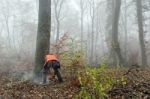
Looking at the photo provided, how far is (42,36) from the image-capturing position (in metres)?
11.6

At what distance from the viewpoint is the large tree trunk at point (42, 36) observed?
11.5m

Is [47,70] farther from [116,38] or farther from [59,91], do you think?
[116,38]

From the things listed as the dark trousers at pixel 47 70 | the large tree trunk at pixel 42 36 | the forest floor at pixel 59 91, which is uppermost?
the large tree trunk at pixel 42 36

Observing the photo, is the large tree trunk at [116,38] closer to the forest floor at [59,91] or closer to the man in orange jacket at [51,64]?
the man in orange jacket at [51,64]

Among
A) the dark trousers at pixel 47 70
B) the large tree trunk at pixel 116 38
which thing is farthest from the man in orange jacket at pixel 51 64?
the large tree trunk at pixel 116 38

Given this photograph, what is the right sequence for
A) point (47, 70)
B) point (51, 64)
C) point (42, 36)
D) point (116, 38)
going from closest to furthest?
A: point (51, 64), point (47, 70), point (42, 36), point (116, 38)

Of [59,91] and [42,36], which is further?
[42,36]

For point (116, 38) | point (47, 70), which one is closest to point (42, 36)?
point (47, 70)

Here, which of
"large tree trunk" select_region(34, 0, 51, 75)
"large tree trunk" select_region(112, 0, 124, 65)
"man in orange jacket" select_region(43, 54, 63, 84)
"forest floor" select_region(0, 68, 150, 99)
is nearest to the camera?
"forest floor" select_region(0, 68, 150, 99)

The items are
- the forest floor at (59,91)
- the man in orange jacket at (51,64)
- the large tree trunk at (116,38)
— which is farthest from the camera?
the large tree trunk at (116,38)

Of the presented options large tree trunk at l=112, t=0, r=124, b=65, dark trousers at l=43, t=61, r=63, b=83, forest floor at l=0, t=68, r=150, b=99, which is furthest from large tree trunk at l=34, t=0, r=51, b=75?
large tree trunk at l=112, t=0, r=124, b=65

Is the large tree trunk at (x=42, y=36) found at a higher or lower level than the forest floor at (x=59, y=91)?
higher

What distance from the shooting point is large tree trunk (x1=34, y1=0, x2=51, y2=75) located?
11469 millimetres

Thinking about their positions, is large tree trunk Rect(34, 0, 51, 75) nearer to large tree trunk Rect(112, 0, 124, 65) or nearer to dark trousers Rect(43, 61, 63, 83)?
dark trousers Rect(43, 61, 63, 83)
